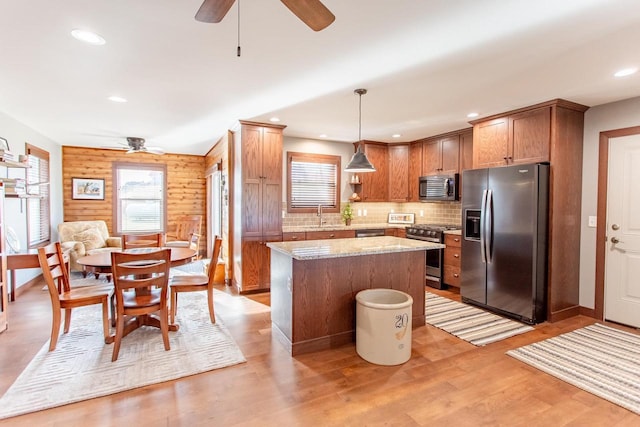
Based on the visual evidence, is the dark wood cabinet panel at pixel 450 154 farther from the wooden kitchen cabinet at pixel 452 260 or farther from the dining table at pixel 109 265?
the dining table at pixel 109 265

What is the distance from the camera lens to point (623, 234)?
3.57m

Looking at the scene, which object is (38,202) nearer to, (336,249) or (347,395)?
(336,249)

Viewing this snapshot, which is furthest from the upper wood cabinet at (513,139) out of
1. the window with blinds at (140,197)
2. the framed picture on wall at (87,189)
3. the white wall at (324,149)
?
the framed picture on wall at (87,189)

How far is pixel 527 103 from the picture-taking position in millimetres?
3688

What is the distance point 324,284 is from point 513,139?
9.78 ft

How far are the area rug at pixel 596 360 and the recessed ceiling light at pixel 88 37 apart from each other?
4121mm

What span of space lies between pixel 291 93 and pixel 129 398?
2.98 metres

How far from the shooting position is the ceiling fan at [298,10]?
1.46 metres

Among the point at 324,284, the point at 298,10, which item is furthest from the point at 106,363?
the point at 298,10

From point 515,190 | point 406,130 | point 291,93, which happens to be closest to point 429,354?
point 515,190

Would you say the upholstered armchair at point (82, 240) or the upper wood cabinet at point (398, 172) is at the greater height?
the upper wood cabinet at point (398, 172)

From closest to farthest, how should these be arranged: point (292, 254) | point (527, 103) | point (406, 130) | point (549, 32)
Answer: point (549, 32)
point (292, 254)
point (527, 103)
point (406, 130)

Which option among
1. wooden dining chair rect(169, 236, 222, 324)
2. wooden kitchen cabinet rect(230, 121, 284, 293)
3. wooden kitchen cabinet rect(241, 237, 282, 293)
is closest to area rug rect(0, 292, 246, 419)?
wooden dining chair rect(169, 236, 222, 324)

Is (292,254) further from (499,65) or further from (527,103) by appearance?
(527,103)
